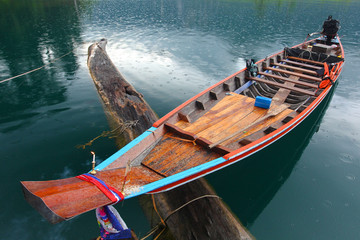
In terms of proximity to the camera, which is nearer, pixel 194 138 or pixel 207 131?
pixel 194 138

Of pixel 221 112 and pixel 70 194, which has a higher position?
pixel 70 194

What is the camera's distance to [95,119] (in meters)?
11.9

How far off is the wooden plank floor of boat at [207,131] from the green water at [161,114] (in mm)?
1994

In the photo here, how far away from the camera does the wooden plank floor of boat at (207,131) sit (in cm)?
648

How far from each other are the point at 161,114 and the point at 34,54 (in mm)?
15463

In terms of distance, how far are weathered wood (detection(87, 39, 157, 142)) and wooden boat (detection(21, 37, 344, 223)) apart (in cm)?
184

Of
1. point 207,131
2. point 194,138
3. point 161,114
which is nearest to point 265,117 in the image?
point 207,131

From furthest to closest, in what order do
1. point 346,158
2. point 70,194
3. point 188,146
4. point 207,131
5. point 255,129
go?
1. point 346,158
2. point 255,129
3. point 207,131
4. point 188,146
5. point 70,194

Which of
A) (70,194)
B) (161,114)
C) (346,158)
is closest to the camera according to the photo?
(70,194)

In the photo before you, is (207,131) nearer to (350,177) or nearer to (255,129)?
(255,129)

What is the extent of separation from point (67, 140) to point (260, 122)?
326 inches

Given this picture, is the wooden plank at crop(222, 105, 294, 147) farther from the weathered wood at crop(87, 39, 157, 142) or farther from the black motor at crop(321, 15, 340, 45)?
the black motor at crop(321, 15, 340, 45)

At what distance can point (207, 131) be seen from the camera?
779cm

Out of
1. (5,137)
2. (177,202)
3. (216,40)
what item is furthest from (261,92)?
(216,40)
